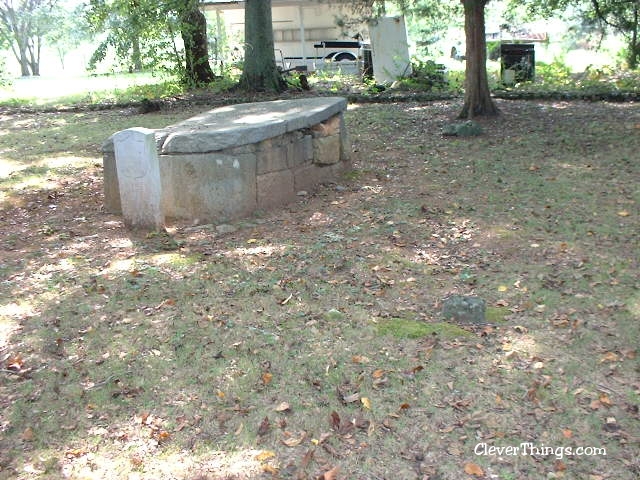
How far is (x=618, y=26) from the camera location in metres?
11.8

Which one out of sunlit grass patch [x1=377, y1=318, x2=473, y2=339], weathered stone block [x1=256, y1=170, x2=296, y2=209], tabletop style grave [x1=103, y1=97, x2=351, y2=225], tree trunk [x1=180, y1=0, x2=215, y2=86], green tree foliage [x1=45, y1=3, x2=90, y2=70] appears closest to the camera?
sunlit grass patch [x1=377, y1=318, x2=473, y2=339]

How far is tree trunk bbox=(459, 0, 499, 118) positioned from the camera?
10148 millimetres

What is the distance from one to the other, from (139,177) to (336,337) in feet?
8.83

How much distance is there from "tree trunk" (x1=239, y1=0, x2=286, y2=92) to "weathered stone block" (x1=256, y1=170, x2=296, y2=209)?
8.12m

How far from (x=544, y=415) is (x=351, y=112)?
9.55m

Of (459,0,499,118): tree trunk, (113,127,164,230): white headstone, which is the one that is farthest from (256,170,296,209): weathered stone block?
(459,0,499,118): tree trunk

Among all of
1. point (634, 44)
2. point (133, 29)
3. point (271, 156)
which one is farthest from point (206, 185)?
point (634, 44)

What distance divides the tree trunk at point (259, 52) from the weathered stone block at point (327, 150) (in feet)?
23.8

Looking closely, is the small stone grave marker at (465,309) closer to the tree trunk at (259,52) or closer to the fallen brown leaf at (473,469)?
the fallen brown leaf at (473,469)

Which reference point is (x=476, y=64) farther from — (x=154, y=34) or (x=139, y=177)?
(x=154, y=34)

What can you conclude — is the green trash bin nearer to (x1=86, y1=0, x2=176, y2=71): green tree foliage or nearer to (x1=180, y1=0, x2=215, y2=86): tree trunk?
(x1=180, y1=0, x2=215, y2=86): tree trunk

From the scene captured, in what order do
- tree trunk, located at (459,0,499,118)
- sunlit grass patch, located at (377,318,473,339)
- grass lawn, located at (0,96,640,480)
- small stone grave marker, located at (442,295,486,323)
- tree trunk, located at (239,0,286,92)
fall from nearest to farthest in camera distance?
grass lawn, located at (0,96,640,480) < sunlit grass patch, located at (377,318,473,339) < small stone grave marker, located at (442,295,486,323) < tree trunk, located at (459,0,499,118) < tree trunk, located at (239,0,286,92)

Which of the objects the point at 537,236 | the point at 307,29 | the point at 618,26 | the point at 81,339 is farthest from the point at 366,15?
the point at 307,29

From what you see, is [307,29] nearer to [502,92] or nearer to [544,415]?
[502,92]
